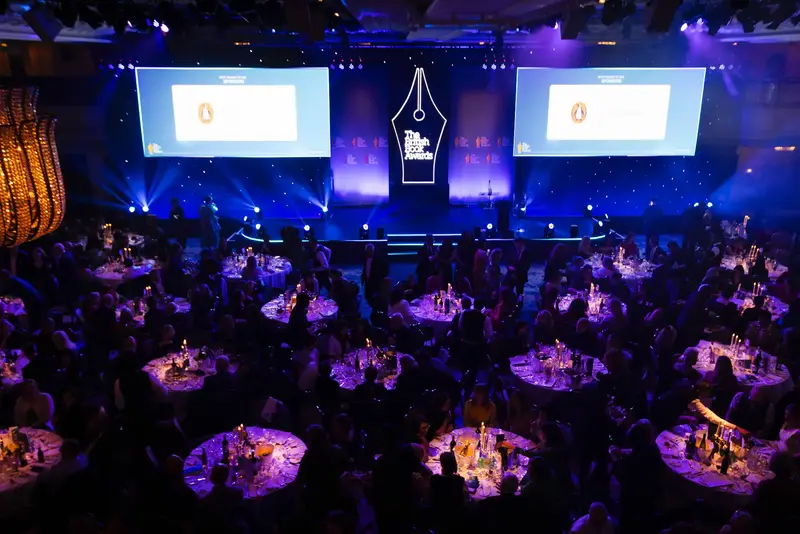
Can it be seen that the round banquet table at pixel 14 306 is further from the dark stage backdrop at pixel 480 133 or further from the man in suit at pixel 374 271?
the dark stage backdrop at pixel 480 133

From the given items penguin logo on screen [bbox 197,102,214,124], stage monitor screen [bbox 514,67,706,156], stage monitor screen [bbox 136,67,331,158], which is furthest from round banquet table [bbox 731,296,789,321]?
penguin logo on screen [bbox 197,102,214,124]

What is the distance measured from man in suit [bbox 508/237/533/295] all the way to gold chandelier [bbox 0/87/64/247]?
724 centimetres

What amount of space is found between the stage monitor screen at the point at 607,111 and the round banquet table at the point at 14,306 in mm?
12208

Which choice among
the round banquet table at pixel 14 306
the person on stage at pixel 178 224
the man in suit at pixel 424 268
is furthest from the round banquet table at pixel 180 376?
the person on stage at pixel 178 224

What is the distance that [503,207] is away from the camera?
48.0ft

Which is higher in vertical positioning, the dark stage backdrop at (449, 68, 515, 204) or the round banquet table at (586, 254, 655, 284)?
the dark stage backdrop at (449, 68, 515, 204)

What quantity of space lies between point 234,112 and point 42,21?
5990mm

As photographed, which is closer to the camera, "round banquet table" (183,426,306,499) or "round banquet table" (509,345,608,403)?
"round banquet table" (183,426,306,499)

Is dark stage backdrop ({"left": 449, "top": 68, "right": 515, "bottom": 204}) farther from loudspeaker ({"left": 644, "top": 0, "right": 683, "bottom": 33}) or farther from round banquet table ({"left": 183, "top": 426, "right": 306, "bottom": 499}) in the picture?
round banquet table ({"left": 183, "top": 426, "right": 306, "bottom": 499})

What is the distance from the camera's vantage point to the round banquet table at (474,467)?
16.6 feet

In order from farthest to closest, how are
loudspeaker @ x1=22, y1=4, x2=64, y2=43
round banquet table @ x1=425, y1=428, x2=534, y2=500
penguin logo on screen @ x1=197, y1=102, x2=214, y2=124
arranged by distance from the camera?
penguin logo on screen @ x1=197, y1=102, x2=214, y2=124
loudspeaker @ x1=22, y1=4, x2=64, y2=43
round banquet table @ x1=425, y1=428, x2=534, y2=500

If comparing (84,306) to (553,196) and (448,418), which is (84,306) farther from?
(553,196)

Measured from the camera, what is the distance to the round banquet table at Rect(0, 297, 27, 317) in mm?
8375

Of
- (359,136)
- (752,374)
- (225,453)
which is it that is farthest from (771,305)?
(359,136)
